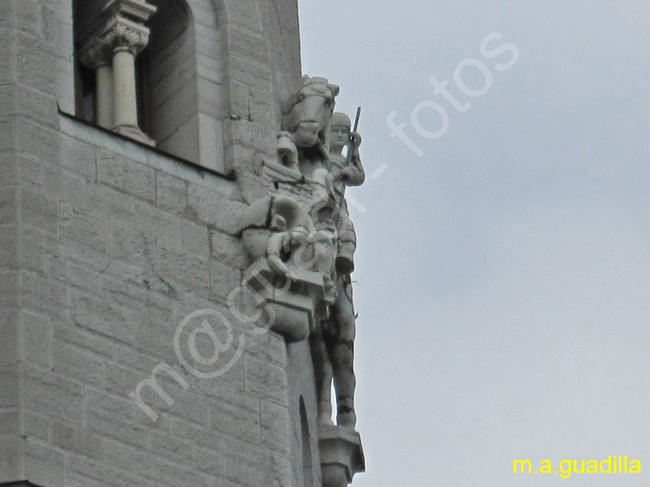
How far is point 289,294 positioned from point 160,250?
81cm

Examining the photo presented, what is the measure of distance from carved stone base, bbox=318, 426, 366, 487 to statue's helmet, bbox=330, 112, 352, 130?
1.97 m

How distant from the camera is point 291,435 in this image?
15297mm

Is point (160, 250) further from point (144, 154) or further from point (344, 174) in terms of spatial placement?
point (344, 174)

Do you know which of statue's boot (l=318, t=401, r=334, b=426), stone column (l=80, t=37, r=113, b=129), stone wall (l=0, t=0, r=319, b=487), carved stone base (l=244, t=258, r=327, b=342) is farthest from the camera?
statue's boot (l=318, t=401, r=334, b=426)

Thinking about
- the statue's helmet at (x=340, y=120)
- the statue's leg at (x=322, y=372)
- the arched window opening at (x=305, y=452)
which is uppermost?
the statue's helmet at (x=340, y=120)

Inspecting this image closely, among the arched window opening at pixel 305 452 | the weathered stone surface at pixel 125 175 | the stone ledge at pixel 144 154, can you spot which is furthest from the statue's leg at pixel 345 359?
the weathered stone surface at pixel 125 175

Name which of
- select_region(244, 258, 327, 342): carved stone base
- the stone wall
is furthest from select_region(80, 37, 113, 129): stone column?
select_region(244, 258, 327, 342): carved stone base

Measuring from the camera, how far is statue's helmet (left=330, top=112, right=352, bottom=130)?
58.4ft

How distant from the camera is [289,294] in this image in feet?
51.2

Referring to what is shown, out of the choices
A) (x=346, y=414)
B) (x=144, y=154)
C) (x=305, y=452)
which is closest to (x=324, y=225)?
(x=144, y=154)

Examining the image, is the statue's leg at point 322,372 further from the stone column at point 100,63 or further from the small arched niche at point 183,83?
the stone column at point 100,63

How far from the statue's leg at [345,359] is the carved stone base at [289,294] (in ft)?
6.03

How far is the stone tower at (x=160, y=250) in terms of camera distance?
14383 millimetres

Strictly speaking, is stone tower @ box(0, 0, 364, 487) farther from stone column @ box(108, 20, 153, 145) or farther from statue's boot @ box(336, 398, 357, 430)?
statue's boot @ box(336, 398, 357, 430)
